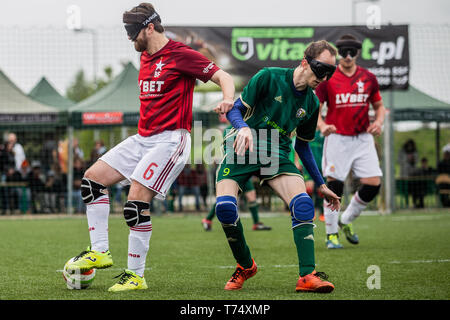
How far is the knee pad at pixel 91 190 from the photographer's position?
554 centimetres

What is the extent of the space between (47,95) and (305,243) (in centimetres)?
1756

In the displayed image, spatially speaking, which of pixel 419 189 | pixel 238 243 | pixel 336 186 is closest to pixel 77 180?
pixel 419 189

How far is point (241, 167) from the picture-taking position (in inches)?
218

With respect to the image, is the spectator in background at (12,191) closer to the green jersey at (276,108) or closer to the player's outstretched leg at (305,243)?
the green jersey at (276,108)

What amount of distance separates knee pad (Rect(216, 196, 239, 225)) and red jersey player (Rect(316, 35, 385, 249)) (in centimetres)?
369

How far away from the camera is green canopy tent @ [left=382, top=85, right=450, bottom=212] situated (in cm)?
1753

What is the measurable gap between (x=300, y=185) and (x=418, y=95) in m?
15.6

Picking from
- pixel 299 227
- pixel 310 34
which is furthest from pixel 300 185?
pixel 310 34

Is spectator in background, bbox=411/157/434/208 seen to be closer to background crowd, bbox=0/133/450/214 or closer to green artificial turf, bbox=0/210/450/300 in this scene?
background crowd, bbox=0/133/450/214

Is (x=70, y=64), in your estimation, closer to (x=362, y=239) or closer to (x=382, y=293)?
(x=362, y=239)

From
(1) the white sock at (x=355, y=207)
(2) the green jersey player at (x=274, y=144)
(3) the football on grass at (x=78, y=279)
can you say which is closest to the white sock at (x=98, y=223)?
(3) the football on grass at (x=78, y=279)

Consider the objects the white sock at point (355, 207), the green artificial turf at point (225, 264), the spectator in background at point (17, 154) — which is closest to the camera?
the green artificial turf at point (225, 264)

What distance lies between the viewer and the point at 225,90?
5.28 m
